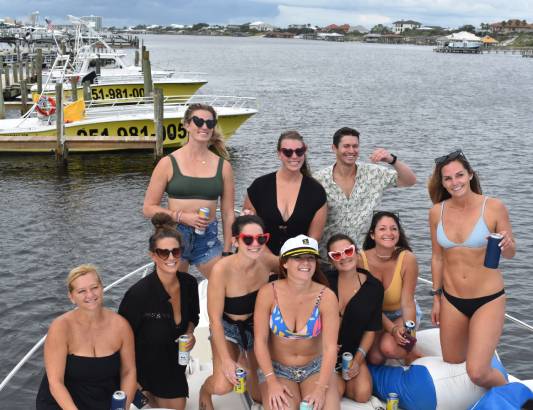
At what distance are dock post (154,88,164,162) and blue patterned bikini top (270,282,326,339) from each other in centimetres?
1870

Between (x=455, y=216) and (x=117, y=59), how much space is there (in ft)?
118

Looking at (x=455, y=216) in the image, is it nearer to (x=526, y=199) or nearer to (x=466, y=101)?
(x=526, y=199)

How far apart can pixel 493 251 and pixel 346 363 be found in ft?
5.07

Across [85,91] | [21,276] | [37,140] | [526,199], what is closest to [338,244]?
[21,276]

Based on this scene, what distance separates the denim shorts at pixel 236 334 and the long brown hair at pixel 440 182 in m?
2.09

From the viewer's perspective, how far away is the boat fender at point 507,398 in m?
4.95

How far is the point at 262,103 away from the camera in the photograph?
1868 inches

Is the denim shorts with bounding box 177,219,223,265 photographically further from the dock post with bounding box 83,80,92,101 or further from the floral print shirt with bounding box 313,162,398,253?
the dock post with bounding box 83,80,92,101

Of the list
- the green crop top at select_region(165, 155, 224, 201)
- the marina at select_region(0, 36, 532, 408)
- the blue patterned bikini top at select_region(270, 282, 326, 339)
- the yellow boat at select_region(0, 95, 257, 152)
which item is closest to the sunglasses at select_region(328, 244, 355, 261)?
the blue patterned bikini top at select_region(270, 282, 326, 339)

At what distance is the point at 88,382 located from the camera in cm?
503

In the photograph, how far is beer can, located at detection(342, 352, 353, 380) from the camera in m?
5.57

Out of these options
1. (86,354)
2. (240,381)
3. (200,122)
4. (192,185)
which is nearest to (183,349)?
(240,381)

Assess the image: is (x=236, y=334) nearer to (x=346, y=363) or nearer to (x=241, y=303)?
(x=241, y=303)

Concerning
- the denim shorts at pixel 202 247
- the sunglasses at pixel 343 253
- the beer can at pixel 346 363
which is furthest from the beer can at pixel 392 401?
the denim shorts at pixel 202 247
